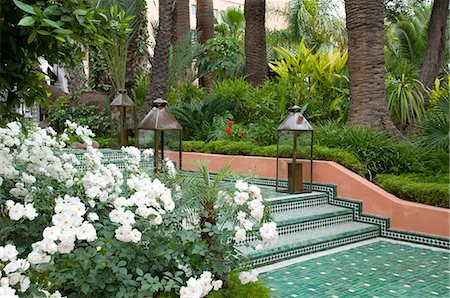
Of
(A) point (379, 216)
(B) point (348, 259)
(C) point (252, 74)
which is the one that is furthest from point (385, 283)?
(C) point (252, 74)

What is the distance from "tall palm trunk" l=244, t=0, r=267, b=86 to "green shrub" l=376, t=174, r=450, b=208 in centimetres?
567

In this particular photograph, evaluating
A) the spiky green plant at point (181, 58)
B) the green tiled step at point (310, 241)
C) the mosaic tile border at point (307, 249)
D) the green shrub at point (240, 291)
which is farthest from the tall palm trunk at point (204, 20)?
the green shrub at point (240, 291)

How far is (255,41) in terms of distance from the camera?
481 inches

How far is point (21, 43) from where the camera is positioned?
3.17 m

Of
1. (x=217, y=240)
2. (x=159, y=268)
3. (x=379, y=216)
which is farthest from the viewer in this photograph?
(x=379, y=216)

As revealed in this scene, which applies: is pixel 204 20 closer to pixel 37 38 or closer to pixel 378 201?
pixel 378 201

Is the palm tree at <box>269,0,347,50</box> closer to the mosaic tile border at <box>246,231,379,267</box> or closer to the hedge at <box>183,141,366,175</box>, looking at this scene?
the hedge at <box>183,141,366,175</box>

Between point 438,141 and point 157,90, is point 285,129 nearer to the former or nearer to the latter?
point 438,141

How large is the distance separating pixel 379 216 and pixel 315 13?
17.8 meters

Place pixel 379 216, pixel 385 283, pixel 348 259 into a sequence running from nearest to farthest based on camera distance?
pixel 385 283 → pixel 348 259 → pixel 379 216

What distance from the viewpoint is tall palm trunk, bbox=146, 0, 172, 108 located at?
11.0 metres

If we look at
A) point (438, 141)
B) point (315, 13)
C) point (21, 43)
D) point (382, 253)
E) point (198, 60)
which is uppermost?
point (315, 13)

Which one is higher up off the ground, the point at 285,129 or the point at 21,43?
the point at 21,43

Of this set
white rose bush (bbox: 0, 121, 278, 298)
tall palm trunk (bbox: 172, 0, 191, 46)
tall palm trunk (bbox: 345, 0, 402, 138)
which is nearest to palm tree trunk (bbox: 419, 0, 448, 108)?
tall palm trunk (bbox: 345, 0, 402, 138)
